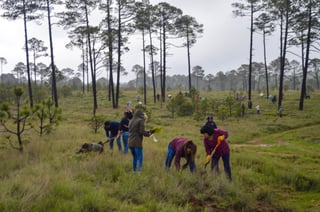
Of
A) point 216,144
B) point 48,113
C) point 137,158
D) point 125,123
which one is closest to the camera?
point 216,144

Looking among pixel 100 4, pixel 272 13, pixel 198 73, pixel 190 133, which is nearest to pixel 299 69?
pixel 198 73

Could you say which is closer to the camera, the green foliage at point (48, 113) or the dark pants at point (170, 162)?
the dark pants at point (170, 162)

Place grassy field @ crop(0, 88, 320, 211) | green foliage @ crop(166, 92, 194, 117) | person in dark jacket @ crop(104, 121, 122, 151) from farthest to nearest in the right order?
green foliage @ crop(166, 92, 194, 117) → person in dark jacket @ crop(104, 121, 122, 151) → grassy field @ crop(0, 88, 320, 211)

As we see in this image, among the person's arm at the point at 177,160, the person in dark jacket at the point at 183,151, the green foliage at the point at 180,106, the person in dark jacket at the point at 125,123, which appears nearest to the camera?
the person in dark jacket at the point at 183,151

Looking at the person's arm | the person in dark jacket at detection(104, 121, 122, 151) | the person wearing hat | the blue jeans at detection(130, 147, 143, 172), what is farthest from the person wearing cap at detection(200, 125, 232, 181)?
the person in dark jacket at detection(104, 121, 122, 151)

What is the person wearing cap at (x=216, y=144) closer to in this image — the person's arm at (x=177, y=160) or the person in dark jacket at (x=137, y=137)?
the person's arm at (x=177, y=160)

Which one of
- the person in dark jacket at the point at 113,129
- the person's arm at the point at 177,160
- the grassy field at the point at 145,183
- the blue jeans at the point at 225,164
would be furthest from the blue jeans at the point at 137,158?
the person in dark jacket at the point at 113,129

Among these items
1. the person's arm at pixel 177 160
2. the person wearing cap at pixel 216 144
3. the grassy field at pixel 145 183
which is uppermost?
the person wearing cap at pixel 216 144

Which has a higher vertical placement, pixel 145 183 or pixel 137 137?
pixel 137 137

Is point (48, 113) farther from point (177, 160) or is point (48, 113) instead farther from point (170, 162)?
point (177, 160)

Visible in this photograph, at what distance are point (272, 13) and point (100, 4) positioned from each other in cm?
1656

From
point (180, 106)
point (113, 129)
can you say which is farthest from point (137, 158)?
point (180, 106)

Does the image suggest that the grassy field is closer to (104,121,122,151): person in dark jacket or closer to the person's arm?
the person's arm

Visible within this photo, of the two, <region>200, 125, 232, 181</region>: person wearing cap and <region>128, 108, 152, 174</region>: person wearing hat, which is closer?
<region>200, 125, 232, 181</region>: person wearing cap
